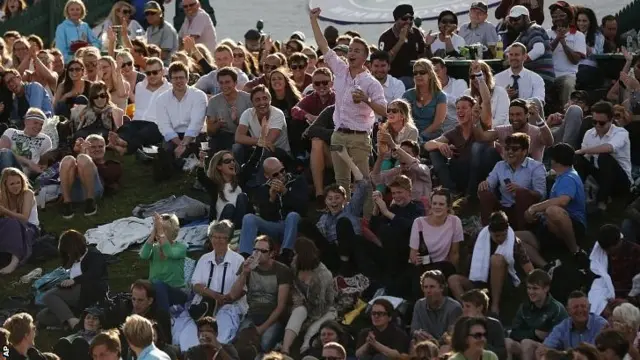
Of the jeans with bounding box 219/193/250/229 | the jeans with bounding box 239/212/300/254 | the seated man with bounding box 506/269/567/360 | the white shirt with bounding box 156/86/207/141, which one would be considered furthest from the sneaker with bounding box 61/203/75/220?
the seated man with bounding box 506/269/567/360

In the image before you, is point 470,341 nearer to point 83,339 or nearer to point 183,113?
point 83,339

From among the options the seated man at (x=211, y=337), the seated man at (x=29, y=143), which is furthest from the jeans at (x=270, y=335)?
the seated man at (x=29, y=143)

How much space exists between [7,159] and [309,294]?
4785 mm

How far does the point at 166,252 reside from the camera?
18.2 metres

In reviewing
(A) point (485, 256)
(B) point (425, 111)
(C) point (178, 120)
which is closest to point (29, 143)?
(C) point (178, 120)

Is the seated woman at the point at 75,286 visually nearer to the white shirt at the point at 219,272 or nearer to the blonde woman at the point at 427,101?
the white shirt at the point at 219,272

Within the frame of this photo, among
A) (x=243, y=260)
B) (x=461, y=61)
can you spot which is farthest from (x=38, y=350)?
(x=461, y=61)

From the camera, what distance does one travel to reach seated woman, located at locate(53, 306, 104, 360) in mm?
17172

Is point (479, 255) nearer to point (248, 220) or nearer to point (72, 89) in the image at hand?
point (248, 220)

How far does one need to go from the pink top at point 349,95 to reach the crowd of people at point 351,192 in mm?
22

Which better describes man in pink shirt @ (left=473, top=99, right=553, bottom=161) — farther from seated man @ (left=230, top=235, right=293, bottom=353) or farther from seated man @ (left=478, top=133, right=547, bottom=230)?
seated man @ (left=230, top=235, right=293, bottom=353)

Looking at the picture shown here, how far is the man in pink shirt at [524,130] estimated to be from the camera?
18.6 m

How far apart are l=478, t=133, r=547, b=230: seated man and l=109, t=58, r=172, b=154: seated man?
4640 millimetres

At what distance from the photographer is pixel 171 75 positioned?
21.0 m
